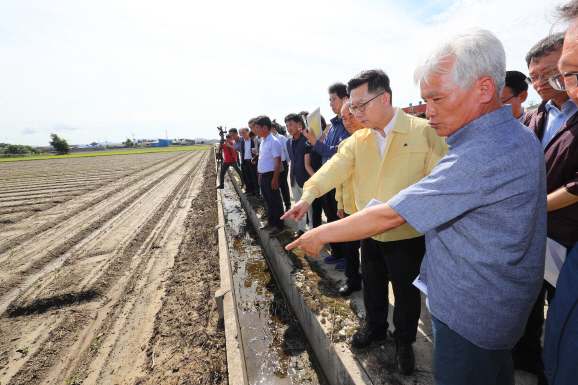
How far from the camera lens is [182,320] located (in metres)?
3.33

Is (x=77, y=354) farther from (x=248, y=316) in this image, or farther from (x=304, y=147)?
(x=304, y=147)

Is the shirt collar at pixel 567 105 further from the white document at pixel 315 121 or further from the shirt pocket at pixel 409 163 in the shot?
the white document at pixel 315 121

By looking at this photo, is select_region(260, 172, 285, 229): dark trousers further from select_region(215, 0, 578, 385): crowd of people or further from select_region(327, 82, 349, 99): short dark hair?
select_region(215, 0, 578, 385): crowd of people

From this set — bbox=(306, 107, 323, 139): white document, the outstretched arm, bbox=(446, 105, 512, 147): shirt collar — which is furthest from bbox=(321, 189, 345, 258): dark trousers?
bbox=(446, 105, 512, 147): shirt collar

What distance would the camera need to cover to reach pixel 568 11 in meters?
0.90

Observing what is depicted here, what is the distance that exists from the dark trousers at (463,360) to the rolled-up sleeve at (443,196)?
1.75 ft

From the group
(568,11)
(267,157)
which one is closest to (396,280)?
(568,11)

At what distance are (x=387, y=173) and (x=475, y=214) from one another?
37.2 inches

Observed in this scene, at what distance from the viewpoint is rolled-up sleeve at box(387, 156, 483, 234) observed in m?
0.91

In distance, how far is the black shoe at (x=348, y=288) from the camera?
3178 millimetres

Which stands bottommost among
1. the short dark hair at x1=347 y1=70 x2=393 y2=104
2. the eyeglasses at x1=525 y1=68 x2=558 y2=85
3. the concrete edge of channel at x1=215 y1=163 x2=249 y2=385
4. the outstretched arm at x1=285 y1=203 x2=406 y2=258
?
the concrete edge of channel at x1=215 y1=163 x2=249 y2=385

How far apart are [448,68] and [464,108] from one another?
0.16m

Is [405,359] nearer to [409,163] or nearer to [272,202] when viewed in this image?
[409,163]

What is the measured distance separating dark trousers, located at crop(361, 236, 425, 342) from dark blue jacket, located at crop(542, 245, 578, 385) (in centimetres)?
101
